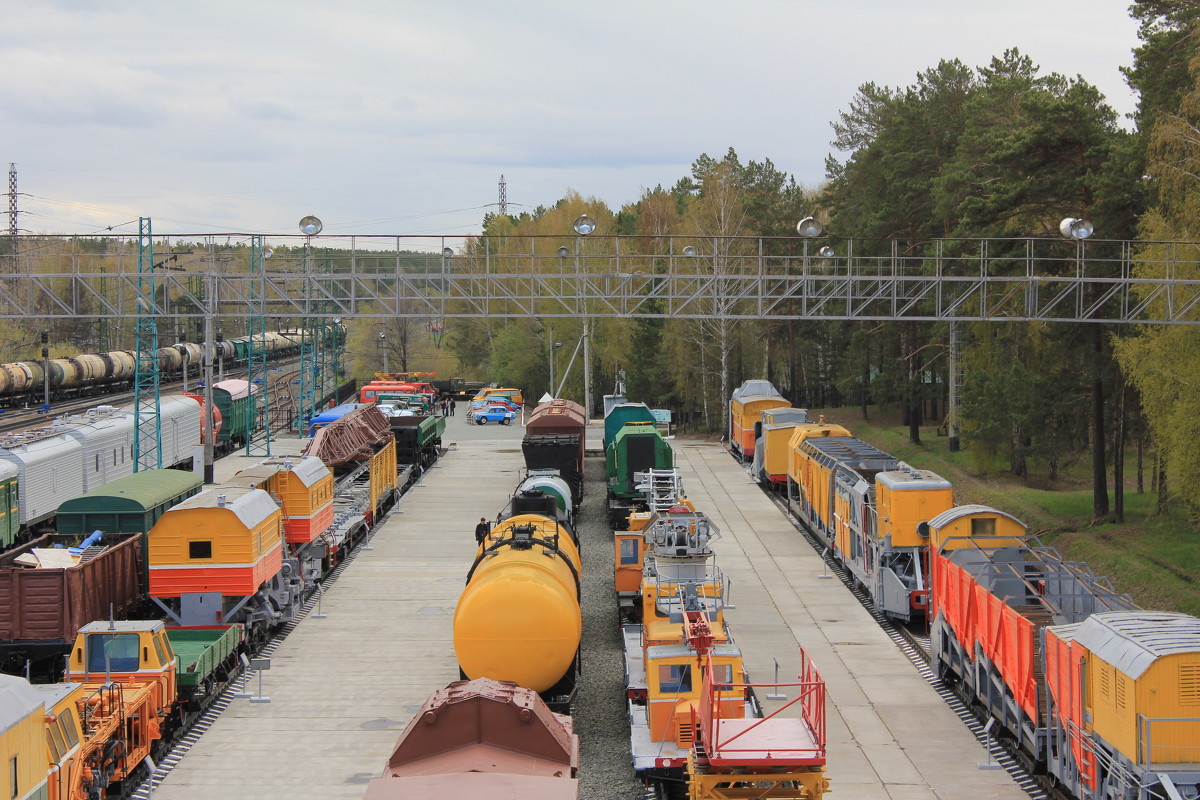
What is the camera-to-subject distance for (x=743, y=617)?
74.0 ft

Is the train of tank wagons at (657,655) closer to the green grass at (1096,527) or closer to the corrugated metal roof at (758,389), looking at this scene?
the green grass at (1096,527)

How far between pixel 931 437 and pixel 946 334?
539 cm

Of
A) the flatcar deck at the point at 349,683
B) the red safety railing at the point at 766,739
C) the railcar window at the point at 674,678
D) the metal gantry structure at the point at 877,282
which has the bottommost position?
the flatcar deck at the point at 349,683

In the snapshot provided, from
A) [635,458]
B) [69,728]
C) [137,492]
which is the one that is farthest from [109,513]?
[635,458]

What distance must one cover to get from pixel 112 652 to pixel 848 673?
1138 centimetres

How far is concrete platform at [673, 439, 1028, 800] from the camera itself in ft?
47.6

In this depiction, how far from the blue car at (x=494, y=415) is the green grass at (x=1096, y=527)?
23.1m

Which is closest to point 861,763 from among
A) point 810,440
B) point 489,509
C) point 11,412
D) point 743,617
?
point 743,617

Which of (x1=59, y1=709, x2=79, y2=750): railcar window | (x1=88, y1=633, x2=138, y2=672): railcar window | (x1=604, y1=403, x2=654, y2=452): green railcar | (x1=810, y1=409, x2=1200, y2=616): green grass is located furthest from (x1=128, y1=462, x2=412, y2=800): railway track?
(x1=810, y1=409, x2=1200, y2=616): green grass

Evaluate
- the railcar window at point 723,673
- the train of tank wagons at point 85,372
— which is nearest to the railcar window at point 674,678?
the railcar window at point 723,673

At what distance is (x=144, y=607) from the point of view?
786 inches

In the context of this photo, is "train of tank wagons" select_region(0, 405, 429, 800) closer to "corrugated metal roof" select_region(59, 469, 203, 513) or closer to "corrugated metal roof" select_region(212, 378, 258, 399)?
"corrugated metal roof" select_region(59, 469, 203, 513)

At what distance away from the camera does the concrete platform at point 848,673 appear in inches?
572

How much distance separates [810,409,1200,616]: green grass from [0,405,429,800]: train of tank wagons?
16.8m
